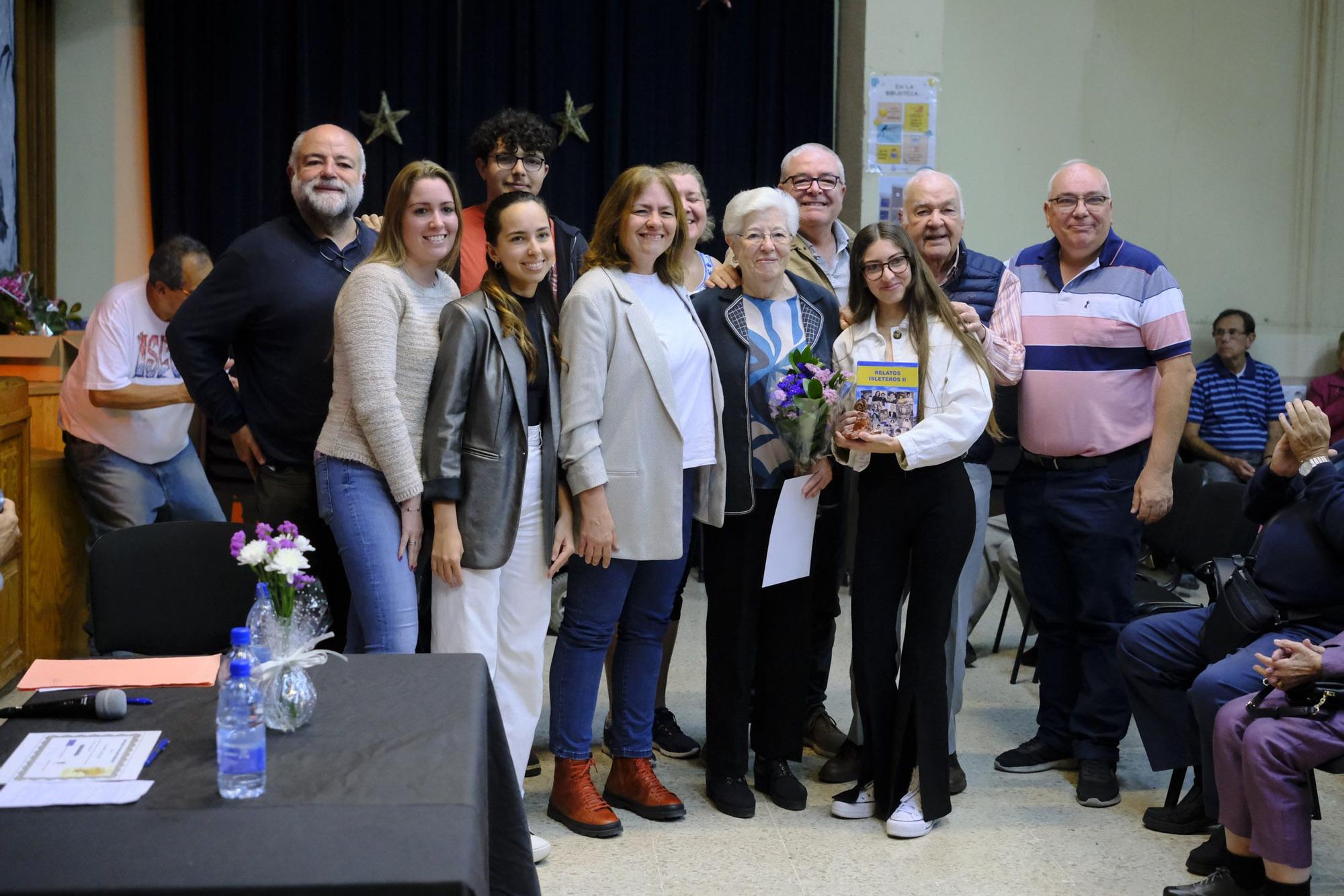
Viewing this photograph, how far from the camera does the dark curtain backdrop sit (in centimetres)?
620

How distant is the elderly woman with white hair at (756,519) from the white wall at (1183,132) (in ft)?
12.4

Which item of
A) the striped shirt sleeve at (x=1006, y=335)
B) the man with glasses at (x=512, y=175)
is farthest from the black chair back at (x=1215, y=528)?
the man with glasses at (x=512, y=175)

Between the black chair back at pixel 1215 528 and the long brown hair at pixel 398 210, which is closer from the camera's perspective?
the long brown hair at pixel 398 210

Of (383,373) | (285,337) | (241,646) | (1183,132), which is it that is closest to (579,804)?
(383,373)

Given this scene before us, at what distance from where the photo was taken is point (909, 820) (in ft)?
10.3

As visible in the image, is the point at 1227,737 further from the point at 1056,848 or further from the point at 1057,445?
the point at 1057,445

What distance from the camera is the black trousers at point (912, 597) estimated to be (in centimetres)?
308

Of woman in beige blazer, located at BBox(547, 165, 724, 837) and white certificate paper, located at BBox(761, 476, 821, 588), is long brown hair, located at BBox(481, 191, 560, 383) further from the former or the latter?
white certificate paper, located at BBox(761, 476, 821, 588)

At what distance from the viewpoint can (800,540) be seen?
126 inches

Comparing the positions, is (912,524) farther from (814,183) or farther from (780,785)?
(814,183)

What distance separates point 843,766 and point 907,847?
47 centimetres

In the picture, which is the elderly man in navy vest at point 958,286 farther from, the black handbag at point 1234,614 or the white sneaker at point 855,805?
the black handbag at point 1234,614

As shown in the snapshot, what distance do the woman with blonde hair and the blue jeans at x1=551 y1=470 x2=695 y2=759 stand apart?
0.47 metres

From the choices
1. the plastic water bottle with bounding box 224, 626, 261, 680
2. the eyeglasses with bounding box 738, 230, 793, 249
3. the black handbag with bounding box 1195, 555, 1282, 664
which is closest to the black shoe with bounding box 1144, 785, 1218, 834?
the black handbag with bounding box 1195, 555, 1282, 664
